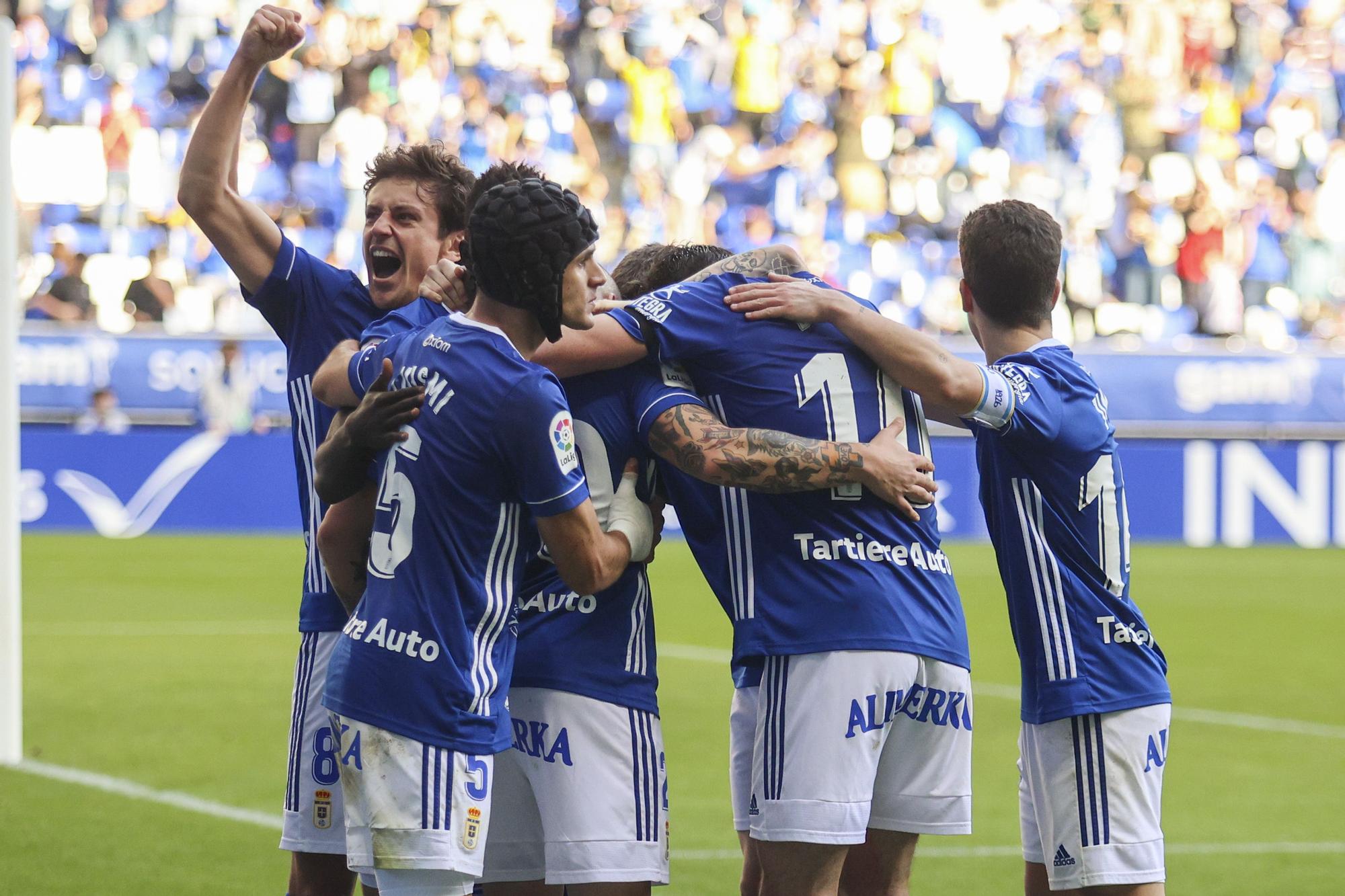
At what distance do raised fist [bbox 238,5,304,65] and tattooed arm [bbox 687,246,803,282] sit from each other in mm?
1031

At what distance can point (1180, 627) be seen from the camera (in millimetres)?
12617

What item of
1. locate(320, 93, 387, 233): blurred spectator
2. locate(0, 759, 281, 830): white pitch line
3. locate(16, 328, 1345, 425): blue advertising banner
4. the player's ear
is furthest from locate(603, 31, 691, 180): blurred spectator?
the player's ear

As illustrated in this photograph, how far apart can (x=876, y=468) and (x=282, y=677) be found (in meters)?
7.29

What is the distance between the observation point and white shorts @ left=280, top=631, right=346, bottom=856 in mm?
3797

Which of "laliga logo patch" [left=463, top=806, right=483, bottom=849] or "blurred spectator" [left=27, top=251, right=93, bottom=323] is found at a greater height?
"blurred spectator" [left=27, top=251, right=93, bottom=323]

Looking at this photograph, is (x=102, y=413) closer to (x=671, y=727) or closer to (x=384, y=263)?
(x=671, y=727)

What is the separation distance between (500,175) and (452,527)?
0.78 meters

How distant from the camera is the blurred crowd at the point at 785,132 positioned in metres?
20.4

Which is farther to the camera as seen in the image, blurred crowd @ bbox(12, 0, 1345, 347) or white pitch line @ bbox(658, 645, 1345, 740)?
blurred crowd @ bbox(12, 0, 1345, 347)

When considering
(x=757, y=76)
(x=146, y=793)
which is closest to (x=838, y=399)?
(x=146, y=793)

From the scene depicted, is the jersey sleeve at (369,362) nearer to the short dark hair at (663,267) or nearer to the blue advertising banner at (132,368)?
the short dark hair at (663,267)

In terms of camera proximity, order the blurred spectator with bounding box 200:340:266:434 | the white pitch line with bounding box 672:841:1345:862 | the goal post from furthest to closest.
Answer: the blurred spectator with bounding box 200:340:266:434 < the goal post < the white pitch line with bounding box 672:841:1345:862

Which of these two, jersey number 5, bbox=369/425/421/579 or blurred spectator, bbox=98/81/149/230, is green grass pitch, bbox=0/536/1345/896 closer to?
jersey number 5, bbox=369/425/421/579

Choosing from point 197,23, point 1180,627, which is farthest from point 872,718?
point 197,23
